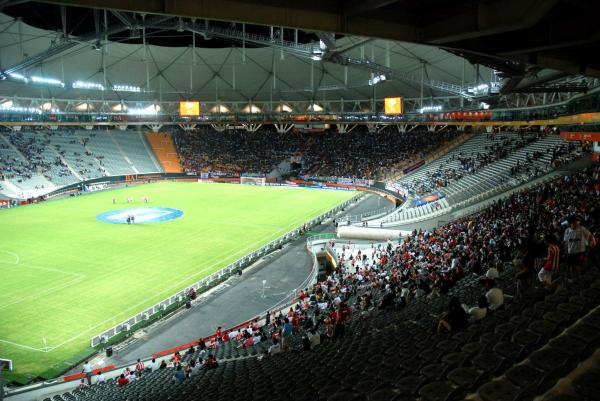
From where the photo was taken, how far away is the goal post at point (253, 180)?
2862 inches

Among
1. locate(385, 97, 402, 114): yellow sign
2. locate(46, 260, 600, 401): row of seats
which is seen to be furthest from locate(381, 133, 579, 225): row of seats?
locate(46, 260, 600, 401): row of seats

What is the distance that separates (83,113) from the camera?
7075cm

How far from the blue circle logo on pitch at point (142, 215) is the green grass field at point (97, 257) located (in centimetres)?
99

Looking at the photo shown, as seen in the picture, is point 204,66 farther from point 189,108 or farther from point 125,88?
point 125,88

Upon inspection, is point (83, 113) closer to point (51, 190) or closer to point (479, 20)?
point (51, 190)

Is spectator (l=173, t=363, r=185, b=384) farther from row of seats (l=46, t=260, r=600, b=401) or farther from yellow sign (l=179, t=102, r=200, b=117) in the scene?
yellow sign (l=179, t=102, r=200, b=117)

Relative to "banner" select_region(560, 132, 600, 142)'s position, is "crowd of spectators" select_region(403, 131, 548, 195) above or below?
below

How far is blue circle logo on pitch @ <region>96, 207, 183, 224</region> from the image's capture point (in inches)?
1725

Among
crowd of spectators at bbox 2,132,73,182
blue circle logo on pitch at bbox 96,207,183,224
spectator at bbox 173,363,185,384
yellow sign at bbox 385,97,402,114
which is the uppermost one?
yellow sign at bbox 385,97,402,114

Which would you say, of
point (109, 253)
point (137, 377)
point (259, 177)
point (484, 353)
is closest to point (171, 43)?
point (259, 177)

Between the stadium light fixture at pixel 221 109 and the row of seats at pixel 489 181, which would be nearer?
the row of seats at pixel 489 181

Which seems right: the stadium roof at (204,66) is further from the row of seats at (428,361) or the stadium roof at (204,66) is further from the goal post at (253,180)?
the row of seats at (428,361)

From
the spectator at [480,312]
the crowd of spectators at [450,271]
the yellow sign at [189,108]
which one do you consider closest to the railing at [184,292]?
the crowd of spectators at [450,271]

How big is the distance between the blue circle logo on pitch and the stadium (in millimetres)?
378
